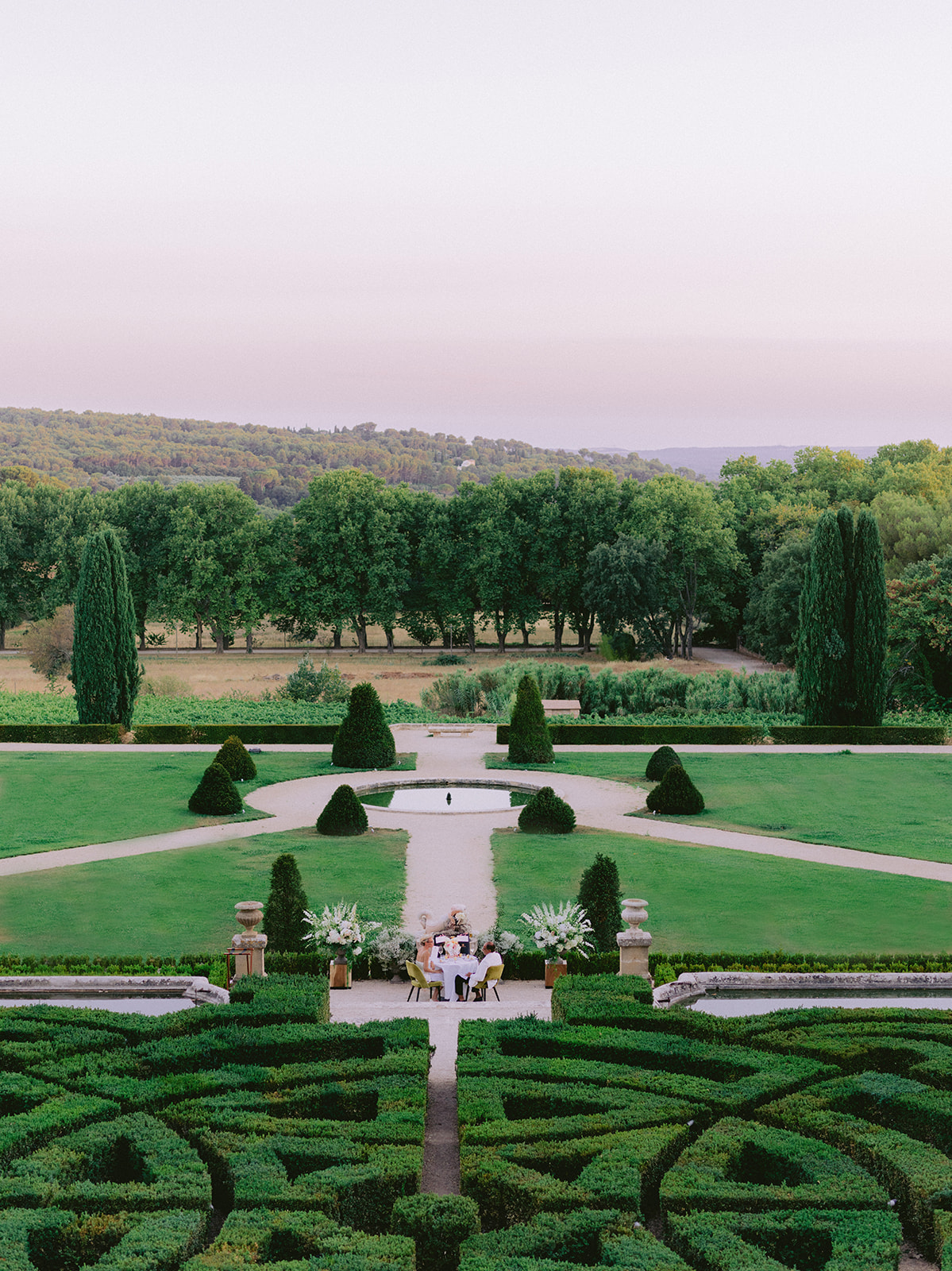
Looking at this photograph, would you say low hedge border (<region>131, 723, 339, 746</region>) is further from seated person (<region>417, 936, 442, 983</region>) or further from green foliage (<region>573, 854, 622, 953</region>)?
seated person (<region>417, 936, 442, 983</region>)

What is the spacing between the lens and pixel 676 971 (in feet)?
44.3

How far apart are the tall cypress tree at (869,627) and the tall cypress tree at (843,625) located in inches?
0.9

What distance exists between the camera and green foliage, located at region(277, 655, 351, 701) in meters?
41.0

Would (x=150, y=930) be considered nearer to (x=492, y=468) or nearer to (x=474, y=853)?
(x=474, y=853)

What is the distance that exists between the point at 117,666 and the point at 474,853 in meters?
16.3

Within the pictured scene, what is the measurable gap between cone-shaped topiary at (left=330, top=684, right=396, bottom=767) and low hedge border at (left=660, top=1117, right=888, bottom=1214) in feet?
63.4

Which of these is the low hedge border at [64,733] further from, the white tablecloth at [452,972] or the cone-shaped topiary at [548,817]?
the white tablecloth at [452,972]

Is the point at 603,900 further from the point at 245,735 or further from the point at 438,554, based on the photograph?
the point at 438,554

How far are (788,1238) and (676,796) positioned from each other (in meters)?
15.7

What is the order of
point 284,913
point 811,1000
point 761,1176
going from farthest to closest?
point 284,913
point 811,1000
point 761,1176

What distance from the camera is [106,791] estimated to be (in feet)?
83.0

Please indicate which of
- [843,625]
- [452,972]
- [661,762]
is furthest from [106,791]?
[843,625]

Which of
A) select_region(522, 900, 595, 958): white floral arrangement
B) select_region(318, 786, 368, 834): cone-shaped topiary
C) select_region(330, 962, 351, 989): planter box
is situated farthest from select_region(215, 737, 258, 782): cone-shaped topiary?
select_region(522, 900, 595, 958): white floral arrangement

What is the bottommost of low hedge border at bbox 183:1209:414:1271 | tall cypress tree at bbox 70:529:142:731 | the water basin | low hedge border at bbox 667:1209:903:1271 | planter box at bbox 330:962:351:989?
planter box at bbox 330:962:351:989
